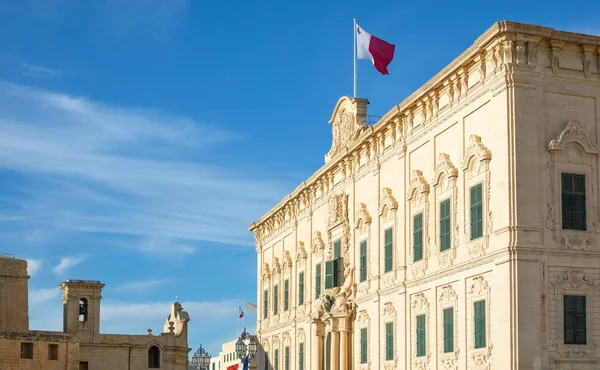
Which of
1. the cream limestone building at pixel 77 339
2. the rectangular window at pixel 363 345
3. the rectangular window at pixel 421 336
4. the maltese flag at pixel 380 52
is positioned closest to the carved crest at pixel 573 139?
the rectangular window at pixel 421 336

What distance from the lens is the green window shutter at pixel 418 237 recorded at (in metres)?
34.7

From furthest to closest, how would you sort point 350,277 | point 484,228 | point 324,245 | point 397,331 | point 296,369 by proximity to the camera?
point 296,369 → point 324,245 → point 350,277 → point 397,331 → point 484,228

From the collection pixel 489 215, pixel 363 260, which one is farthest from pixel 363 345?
pixel 489 215

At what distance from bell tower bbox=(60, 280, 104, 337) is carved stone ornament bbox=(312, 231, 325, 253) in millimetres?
38797

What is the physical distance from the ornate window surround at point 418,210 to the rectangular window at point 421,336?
1.43 meters

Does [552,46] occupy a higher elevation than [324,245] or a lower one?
higher

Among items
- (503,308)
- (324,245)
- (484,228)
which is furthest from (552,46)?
(324,245)

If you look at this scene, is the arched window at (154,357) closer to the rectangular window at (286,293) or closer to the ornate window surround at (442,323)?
the rectangular window at (286,293)

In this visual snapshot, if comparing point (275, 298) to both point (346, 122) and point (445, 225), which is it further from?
point (445, 225)

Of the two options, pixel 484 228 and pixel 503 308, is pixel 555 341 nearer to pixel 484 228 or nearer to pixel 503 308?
pixel 503 308

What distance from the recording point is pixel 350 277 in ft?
135

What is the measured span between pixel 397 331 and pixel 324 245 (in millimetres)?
9484

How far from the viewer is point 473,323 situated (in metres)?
30.5

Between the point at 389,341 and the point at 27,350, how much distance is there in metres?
38.0
